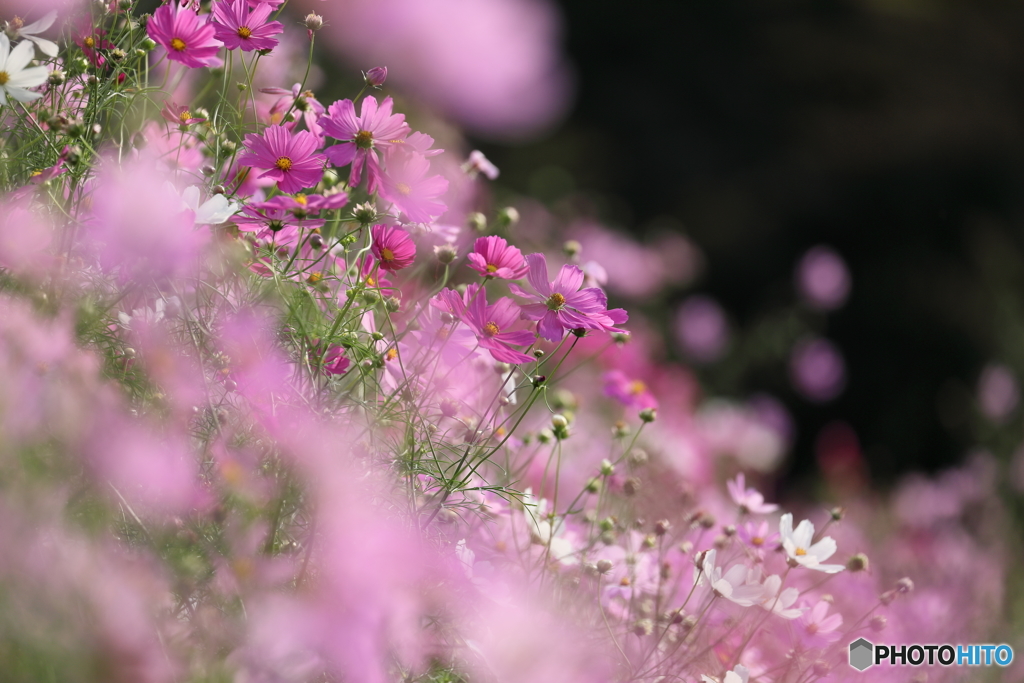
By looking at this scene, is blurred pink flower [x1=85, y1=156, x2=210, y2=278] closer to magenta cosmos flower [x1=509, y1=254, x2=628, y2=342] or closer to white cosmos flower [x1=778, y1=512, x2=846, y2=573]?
magenta cosmos flower [x1=509, y1=254, x2=628, y2=342]

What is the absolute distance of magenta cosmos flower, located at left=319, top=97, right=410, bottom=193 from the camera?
1.72 ft

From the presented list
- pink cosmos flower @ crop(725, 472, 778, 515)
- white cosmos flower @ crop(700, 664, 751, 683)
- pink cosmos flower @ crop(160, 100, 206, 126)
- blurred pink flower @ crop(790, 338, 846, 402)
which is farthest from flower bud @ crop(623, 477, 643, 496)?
blurred pink flower @ crop(790, 338, 846, 402)

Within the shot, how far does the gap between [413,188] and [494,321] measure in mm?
97

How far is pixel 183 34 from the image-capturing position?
0.52m

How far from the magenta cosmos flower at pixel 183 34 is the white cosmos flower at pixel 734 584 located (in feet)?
1.41

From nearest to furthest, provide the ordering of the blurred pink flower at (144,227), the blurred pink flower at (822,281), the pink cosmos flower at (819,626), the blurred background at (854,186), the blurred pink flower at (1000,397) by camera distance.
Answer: the blurred pink flower at (144,227), the pink cosmos flower at (819,626), the blurred pink flower at (1000,397), the blurred pink flower at (822,281), the blurred background at (854,186)

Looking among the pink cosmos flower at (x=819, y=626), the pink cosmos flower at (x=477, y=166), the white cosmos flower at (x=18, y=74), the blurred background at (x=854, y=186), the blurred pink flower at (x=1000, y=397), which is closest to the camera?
the white cosmos flower at (x=18, y=74)

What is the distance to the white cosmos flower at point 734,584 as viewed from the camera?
1.70ft

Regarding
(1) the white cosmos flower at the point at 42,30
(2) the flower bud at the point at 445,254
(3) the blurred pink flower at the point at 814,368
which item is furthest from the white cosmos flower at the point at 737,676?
(3) the blurred pink flower at the point at 814,368

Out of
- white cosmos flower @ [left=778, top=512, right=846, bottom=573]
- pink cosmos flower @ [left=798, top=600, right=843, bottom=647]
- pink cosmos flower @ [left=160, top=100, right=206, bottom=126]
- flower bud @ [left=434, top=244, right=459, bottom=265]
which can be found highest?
pink cosmos flower @ [left=160, top=100, right=206, bottom=126]

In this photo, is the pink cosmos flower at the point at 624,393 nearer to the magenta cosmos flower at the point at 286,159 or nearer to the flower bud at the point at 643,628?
the flower bud at the point at 643,628

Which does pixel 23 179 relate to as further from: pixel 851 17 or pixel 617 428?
pixel 851 17

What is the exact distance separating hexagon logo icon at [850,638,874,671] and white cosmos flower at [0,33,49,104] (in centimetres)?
67

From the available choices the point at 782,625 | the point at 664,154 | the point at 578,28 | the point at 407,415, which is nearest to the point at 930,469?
the point at 664,154
